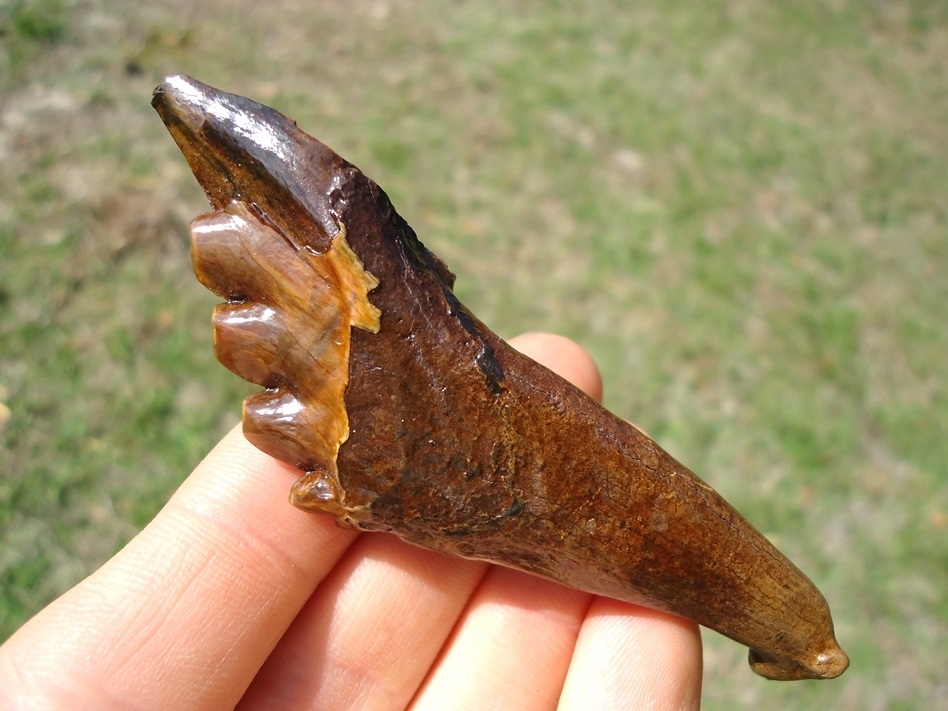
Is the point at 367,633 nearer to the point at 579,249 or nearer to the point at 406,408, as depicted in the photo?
the point at 406,408

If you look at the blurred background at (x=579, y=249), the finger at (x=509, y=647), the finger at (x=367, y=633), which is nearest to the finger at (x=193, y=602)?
the finger at (x=367, y=633)

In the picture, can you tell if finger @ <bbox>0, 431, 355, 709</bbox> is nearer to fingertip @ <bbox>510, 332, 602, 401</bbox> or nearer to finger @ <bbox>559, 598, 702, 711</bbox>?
finger @ <bbox>559, 598, 702, 711</bbox>

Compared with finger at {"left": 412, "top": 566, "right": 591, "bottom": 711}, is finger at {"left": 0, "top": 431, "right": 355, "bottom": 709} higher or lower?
higher

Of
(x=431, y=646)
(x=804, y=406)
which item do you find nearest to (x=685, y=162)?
(x=804, y=406)

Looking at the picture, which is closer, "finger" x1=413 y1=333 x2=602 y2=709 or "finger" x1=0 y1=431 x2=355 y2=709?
"finger" x1=0 y1=431 x2=355 y2=709

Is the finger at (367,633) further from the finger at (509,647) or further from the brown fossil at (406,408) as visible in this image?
the brown fossil at (406,408)

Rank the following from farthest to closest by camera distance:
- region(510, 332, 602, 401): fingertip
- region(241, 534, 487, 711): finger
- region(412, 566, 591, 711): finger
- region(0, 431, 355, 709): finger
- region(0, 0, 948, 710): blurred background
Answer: region(0, 0, 948, 710): blurred background, region(510, 332, 602, 401): fingertip, region(412, 566, 591, 711): finger, region(241, 534, 487, 711): finger, region(0, 431, 355, 709): finger

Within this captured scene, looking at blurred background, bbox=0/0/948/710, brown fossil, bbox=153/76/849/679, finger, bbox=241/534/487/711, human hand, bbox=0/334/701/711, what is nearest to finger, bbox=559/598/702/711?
human hand, bbox=0/334/701/711
